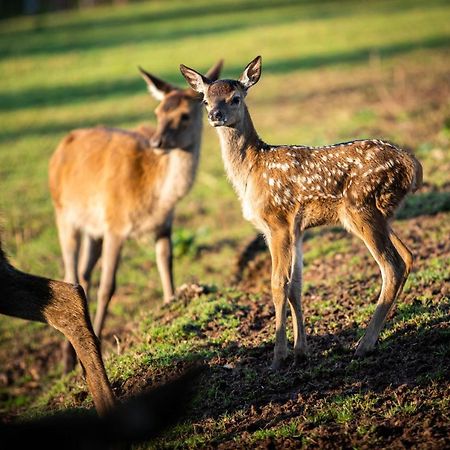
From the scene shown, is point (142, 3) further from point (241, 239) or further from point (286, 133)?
point (241, 239)

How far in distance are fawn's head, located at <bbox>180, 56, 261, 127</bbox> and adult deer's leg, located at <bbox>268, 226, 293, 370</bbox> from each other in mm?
984

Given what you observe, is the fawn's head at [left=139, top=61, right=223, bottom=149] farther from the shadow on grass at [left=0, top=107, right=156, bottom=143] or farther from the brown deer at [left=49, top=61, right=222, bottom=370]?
the shadow on grass at [left=0, top=107, right=156, bottom=143]

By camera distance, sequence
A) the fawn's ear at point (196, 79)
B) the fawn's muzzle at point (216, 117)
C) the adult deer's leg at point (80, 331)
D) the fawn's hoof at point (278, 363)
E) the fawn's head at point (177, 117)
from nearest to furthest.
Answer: the adult deer's leg at point (80, 331) → the fawn's hoof at point (278, 363) → the fawn's muzzle at point (216, 117) → the fawn's ear at point (196, 79) → the fawn's head at point (177, 117)

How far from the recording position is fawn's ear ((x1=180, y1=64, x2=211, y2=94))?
7.11m

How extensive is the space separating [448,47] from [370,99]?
20.6ft

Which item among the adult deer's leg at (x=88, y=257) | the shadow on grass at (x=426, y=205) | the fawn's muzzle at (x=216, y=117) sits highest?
the fawn's muzzle at (x=216, y=117)

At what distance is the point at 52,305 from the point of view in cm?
622

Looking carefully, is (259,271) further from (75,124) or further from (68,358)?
(75,124)

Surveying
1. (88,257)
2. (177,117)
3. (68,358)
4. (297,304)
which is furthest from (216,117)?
(88,257)

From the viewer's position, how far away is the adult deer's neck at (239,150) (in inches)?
265

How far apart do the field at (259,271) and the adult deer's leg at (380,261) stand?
0.18 meters

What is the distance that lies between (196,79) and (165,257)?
303cm

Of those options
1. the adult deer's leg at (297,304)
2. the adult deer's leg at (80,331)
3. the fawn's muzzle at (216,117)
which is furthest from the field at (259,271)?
the fawn's muzzle at (216,117)

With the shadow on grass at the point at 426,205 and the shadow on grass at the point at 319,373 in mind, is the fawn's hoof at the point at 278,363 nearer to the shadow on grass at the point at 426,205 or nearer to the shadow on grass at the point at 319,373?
the shadow on grass at the point at 319,373
